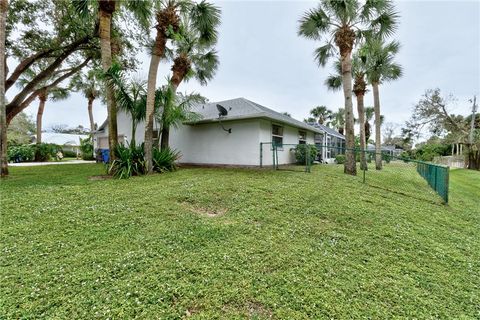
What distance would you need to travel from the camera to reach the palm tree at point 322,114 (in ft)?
104

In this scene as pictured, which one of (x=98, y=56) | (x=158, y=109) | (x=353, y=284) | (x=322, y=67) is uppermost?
(x=98, y=56)

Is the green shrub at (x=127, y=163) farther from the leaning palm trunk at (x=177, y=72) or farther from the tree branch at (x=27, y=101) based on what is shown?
the tree branch at (x=27, y=101)

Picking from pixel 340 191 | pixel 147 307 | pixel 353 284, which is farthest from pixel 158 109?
pixel 353 284

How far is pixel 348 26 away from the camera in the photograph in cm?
898

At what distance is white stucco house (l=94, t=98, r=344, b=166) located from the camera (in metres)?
9.95

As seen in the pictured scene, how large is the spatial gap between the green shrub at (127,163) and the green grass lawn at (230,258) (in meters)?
2.42

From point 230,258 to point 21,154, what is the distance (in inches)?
918

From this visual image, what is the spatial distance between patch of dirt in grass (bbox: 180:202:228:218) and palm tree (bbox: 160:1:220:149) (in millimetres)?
6065

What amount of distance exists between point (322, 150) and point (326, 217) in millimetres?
13598

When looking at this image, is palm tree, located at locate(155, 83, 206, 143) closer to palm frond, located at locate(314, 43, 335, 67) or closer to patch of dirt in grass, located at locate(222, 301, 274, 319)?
palm frond, located at locate(314, 43, 335, 67)

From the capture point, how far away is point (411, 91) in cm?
2266

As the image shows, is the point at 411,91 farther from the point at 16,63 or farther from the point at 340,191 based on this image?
the point at 16,63

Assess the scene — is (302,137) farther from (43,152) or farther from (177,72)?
(43,152)

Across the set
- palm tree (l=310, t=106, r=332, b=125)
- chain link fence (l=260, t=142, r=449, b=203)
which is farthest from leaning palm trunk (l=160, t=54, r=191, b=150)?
palm tree (l=310, t=106, r=332, b=125)
